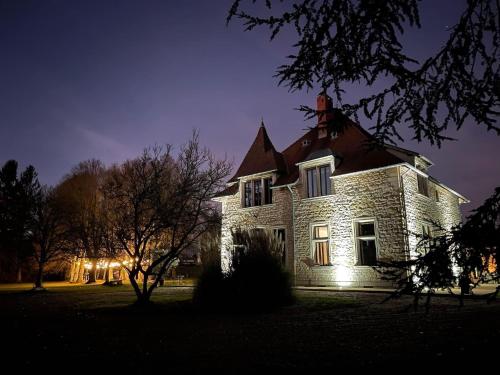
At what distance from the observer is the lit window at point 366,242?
543 inches

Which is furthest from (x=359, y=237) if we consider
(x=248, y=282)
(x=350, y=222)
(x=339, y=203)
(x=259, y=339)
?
(x=259, y=339)

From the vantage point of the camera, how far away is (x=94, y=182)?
23.1 meters

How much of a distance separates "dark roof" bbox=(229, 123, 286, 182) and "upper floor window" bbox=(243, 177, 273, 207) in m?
0.56

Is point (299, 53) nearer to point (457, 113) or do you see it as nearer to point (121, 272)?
point (457, 113)

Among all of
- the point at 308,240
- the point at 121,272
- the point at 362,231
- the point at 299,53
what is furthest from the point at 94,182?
the point at 299,53

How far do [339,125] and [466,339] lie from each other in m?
3.29

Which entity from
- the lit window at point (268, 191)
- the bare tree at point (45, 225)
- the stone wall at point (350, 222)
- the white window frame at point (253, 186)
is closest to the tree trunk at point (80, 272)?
the bare tree at point (45, 225)

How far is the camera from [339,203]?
14.7 meters

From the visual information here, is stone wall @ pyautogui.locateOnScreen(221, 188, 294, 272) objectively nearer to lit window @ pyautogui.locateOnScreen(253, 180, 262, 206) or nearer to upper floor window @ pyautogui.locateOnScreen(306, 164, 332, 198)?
lit window @ pyautogui.locateOnScreen(253, 180, 262, 206)

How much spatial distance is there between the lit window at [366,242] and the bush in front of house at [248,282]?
20.3ft

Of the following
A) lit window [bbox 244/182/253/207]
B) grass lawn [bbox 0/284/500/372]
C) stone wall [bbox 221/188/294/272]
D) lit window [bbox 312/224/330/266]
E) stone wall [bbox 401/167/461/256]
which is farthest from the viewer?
lit window [bbox 244/182/253/207]

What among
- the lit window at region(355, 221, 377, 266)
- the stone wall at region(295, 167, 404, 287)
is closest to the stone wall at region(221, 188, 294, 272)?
the stone wall at region(295, 167, 404, 287)

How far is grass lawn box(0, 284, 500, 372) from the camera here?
3639 mm

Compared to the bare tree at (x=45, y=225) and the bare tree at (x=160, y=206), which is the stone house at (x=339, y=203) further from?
the bare tree at (x=45, y=225)
